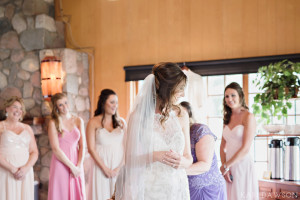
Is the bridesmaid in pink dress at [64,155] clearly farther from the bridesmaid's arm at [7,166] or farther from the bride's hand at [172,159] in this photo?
the bride's hand at [172,159]

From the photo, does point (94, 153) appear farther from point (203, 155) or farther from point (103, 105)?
point (203, 155)

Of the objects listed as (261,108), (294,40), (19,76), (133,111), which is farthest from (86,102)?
(133,111)

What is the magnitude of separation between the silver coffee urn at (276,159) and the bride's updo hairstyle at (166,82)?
217 centimetres

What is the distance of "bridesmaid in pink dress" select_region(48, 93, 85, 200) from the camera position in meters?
4.52

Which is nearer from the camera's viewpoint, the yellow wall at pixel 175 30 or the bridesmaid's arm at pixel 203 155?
the bridesmaid's arm at pixel 203 155

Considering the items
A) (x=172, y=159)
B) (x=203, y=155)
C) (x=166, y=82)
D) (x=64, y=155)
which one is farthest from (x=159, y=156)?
(x=64, y=155)

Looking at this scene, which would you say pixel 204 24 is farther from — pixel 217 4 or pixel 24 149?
pixel 24 149

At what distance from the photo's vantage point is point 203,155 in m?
2.74

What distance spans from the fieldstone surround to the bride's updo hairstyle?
3.69 meters

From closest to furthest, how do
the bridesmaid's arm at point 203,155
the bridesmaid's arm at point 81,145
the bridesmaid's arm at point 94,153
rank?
the bridesmaid's arm at point 203,155 < the bridesmaid's arm at point 94,153 < the bridesmaid's arm at point 81,145

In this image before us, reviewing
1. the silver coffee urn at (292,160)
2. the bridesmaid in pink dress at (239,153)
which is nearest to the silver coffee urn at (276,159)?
the silver coffee urn at (292,160)

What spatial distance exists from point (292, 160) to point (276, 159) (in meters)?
0.18

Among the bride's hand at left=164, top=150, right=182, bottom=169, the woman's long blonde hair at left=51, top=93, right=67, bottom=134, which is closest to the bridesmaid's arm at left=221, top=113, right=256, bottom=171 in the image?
the bride's hand at left=164, top=150, right=182, bottom=169

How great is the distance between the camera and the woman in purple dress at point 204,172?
9.13 feet
